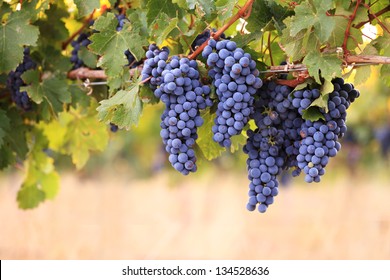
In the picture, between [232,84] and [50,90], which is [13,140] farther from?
[232,84]

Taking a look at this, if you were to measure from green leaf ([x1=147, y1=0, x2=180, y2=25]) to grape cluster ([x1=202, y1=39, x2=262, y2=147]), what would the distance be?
0.98ft

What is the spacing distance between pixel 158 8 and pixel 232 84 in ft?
1.56

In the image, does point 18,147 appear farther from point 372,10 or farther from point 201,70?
point 372,10

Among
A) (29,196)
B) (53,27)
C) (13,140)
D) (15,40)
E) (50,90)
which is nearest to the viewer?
(15,40)

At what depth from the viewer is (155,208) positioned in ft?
31.8

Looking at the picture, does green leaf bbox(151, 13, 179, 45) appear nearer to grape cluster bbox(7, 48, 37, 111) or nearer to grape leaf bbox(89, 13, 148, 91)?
grape leaf bbox(89, 13, 148, 91)

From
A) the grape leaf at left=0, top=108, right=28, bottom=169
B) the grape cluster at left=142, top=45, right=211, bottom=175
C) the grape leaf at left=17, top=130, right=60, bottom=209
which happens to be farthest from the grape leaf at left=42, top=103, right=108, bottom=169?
the grape cluster at left=142, top=45, right=211, bottom=175

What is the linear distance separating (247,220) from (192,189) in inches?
67.8

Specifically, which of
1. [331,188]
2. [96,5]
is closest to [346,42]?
[96,5]

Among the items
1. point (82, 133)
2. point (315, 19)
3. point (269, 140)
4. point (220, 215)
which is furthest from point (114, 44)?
point (220, 215)

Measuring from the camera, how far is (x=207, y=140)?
261 centimetres

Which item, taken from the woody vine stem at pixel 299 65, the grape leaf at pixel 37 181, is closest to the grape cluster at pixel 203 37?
the woody vine stem at pixel 299 65

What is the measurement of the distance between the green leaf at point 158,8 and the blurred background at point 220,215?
328 cm

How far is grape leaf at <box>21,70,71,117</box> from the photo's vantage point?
2.93 m
